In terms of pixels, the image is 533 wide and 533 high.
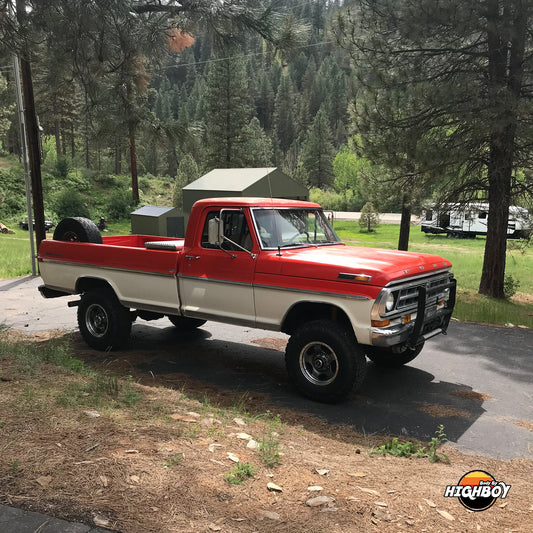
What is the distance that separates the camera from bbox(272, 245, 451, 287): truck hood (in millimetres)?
5613

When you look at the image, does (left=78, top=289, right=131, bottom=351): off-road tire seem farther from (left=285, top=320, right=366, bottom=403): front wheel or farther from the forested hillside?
(left=285, top=320, right=366, bottom=403): front wheel

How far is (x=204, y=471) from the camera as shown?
11.9 ft

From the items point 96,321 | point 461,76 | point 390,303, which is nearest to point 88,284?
point 96,321

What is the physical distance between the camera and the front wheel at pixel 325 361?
5.75 meters

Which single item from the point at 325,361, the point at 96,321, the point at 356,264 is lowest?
the point at 96,321

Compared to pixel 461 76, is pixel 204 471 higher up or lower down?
lower down

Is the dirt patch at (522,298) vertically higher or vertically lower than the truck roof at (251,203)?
lower

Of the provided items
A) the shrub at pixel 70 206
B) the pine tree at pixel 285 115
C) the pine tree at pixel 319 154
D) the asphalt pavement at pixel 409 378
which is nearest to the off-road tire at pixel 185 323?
the asphalt pavement at pixel 409 378

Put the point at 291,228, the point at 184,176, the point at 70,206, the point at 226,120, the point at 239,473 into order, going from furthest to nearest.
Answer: the point at 226,120 < the point at 184,176 < the point at 70,206 < the point at 291,228 < the point at 239,473

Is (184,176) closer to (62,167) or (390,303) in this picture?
(62,167)

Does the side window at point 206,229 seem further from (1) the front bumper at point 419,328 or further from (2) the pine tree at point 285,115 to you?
(2) the pine tree at point 285,115

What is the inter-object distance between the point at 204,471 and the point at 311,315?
2.97 metres

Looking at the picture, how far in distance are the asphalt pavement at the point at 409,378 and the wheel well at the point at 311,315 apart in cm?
81

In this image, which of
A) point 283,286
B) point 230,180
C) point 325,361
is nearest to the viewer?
point 325,361
